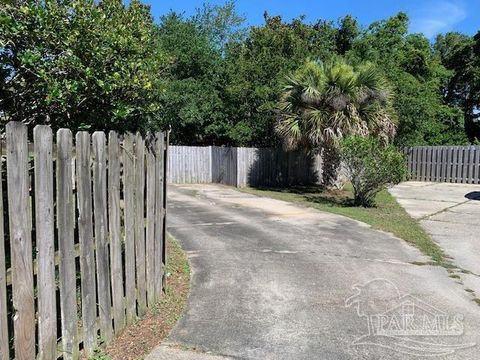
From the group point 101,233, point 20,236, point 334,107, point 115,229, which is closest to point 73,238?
point 101,233

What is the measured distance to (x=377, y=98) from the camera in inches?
623

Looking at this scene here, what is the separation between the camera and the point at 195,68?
2255cm

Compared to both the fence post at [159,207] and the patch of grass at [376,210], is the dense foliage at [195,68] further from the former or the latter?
the patch of grass at [376,210]

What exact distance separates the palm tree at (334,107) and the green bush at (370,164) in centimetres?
280

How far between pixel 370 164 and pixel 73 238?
9857mm

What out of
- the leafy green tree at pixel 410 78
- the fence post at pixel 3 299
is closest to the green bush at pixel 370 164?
the leafy green tree at pixel 410 78

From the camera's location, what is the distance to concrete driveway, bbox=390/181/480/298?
7008 millimetres

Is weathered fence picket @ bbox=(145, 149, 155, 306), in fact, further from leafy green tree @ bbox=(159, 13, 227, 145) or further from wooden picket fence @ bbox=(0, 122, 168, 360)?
leafy green tree @ bbox=(159, 13, 227, 145)

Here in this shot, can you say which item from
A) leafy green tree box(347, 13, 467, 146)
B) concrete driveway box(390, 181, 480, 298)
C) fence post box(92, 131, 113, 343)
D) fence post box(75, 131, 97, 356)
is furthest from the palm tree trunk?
fence post box(75, 131, 97, 356)

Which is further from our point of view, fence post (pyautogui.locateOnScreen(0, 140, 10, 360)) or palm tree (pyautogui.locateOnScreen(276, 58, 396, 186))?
palm tree (pyautogui.locateOnScreen(276, 58, 396, 186))

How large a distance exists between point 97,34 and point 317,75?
1237 centimetres

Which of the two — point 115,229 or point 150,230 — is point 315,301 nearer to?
point 150,230

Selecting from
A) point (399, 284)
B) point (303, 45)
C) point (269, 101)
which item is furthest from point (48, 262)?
point (303, 45)

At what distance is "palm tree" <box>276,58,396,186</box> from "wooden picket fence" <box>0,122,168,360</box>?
11.4 metres
